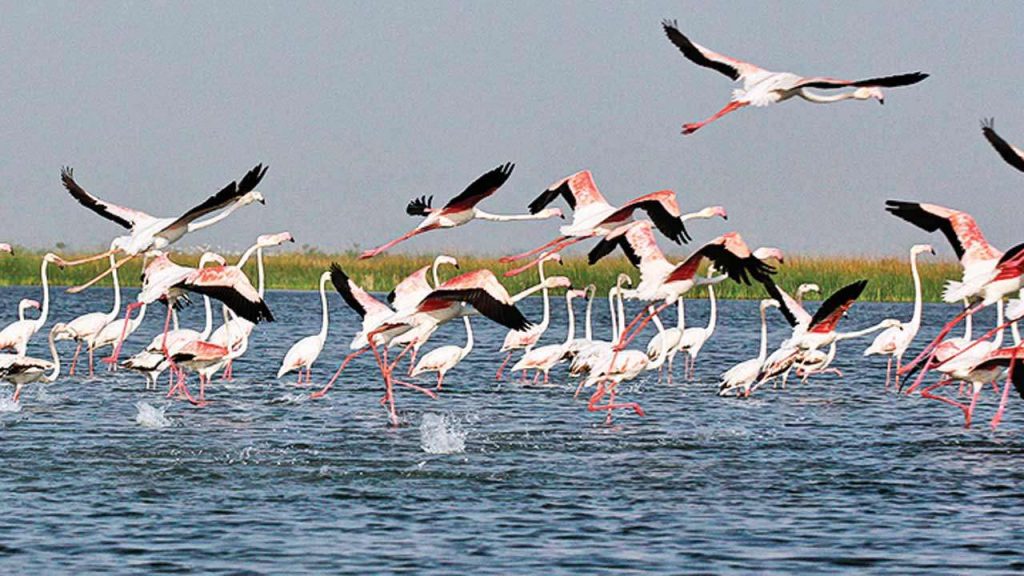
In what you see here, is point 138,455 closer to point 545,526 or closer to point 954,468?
point 545,526

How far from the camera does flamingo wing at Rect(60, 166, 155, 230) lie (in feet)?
49.0

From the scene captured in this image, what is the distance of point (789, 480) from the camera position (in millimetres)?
11852

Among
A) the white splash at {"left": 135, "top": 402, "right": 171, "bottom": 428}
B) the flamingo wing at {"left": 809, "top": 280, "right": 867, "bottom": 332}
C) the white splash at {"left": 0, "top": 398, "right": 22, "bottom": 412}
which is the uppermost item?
the flamingo wing at {"left": 809, "top": 280, "right": 867, "bottom": 332}

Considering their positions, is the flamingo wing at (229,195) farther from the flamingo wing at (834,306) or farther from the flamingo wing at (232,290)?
the flamingo wing at (834,306)

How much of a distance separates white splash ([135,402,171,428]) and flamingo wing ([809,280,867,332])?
6.23m

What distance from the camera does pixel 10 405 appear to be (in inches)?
625

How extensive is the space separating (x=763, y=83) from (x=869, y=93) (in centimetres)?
85

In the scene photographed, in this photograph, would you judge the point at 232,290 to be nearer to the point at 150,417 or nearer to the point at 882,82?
the point at 150,417

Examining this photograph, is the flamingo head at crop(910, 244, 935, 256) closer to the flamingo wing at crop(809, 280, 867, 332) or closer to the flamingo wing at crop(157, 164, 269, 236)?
the flamingo wing at crop(809, 280, 867, 332)

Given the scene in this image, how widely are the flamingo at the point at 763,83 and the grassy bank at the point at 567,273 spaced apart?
21.7m

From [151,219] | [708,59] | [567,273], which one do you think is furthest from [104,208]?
[567,273]

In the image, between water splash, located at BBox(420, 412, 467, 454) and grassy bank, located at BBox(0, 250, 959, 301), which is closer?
water splash, located at BBox(420, 412, 467, 454)

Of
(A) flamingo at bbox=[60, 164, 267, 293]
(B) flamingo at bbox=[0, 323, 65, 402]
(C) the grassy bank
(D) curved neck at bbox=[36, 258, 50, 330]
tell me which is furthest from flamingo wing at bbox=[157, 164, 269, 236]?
(C) the grassy bank

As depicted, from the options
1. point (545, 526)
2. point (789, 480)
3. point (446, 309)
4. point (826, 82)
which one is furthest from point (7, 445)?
point (826, 82)
